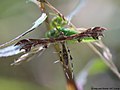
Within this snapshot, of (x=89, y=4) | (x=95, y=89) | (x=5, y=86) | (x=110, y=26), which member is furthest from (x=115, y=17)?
(x=5, y=86)

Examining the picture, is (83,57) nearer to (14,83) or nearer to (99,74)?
(99,74)

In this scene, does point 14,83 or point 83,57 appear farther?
point 83,57

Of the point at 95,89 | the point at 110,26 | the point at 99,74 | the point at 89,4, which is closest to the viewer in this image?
the point at 95,89

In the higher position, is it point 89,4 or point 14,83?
point 89,4

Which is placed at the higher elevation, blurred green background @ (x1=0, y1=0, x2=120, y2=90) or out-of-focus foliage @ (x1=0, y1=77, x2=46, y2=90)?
blurred green background @ (x1=0, y1=0, x2=120, y2=90)

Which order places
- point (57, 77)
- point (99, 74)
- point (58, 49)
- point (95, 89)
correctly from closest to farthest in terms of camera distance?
point (58, 49) < point (95, 89) < point (99, 74) < point (57, 77)

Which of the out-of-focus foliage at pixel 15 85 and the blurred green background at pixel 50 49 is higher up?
the blurred green background at pixel 50 49

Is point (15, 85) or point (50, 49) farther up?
point (50, 49)

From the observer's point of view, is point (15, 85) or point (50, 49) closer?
point (15, 85)
